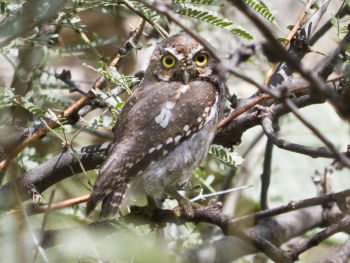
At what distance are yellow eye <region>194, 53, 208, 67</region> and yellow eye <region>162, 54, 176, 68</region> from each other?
5.5 inches

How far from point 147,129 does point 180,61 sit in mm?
595

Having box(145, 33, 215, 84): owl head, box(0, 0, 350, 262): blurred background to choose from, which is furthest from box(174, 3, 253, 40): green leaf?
box(145, 33, 215, 84): owl head

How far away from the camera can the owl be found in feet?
8.01

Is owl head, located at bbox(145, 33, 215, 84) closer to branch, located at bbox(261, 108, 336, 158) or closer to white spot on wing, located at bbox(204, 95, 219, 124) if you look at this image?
white spot on wing, located at bbox(204, 95, 219, 124)

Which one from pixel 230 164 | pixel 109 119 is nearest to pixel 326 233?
pixel 230 164

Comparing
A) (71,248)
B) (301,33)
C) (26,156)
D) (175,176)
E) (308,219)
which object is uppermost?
(301,33)

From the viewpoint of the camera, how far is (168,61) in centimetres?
311

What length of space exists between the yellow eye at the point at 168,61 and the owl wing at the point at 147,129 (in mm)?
246

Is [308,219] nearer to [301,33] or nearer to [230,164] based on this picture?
[230,164]

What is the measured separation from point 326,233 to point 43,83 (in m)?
1.99

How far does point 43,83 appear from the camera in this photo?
323cm

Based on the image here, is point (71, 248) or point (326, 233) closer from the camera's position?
point (71, 248)

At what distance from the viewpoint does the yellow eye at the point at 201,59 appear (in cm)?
305

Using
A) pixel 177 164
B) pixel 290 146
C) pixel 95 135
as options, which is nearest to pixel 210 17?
pixel 177 164
